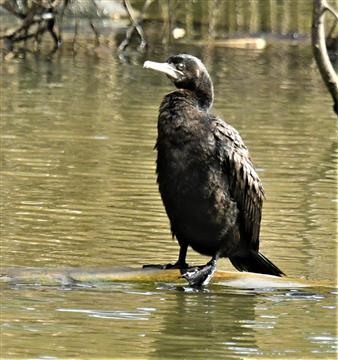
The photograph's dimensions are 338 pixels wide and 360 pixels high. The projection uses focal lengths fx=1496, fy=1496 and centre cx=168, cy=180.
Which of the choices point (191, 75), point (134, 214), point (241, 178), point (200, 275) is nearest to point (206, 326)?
point (200, 275)

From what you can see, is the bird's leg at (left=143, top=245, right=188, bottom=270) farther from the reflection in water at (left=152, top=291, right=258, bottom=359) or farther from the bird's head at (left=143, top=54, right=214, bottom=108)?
the bird's head at (left=143, top=54, right=214, bottom=108)

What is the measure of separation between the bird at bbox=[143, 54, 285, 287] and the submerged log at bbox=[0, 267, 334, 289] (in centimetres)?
17

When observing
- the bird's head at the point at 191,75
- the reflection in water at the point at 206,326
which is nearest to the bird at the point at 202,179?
the bird's head at the point at 191,75

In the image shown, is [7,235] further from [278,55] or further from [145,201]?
[278,55]

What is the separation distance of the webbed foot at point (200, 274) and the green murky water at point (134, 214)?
2.7 inches

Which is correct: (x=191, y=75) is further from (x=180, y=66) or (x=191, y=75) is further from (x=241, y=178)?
(x=241, y=178)

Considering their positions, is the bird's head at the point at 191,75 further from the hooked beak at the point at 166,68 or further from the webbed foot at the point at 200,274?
the webbed foot at the point at 200,274

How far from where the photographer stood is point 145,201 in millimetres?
10977

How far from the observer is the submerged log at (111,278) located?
7.75 meters

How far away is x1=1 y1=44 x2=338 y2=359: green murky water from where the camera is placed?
703cm

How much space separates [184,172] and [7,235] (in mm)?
2116

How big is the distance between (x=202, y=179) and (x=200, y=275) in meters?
0.52

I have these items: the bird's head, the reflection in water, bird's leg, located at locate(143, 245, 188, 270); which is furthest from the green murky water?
the bird's head

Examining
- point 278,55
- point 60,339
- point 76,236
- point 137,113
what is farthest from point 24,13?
point 60,339
